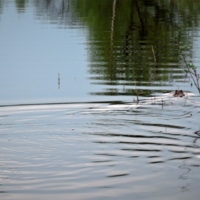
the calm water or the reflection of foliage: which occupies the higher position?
the reflection of foliage

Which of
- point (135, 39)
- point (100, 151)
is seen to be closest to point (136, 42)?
point (135, 39)

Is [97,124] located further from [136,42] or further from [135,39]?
[135,39]

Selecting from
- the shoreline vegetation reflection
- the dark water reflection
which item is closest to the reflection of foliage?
the shoreline vegetation reflection

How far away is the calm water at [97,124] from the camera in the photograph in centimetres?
750

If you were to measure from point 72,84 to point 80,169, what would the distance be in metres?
8.18

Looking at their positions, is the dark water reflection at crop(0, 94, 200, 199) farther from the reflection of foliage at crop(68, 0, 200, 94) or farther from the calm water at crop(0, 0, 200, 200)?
the reflection of foliage at crop(68, 0, 200, 94)

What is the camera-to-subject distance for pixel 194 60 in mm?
20453

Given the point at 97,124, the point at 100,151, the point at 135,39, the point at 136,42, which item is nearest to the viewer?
the point at 100,151

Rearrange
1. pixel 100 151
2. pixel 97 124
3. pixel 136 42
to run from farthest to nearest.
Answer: pixel 136 42 → pixel 97 124 → pixel 100 151

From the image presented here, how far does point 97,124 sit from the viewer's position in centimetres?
1041

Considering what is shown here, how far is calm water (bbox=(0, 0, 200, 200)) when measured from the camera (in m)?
7.50

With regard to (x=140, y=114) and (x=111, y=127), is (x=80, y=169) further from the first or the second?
(x=140, y=114)

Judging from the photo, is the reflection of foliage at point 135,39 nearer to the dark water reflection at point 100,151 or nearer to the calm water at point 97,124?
the calm water at point 97,124

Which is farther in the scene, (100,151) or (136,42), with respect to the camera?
(136,42)
